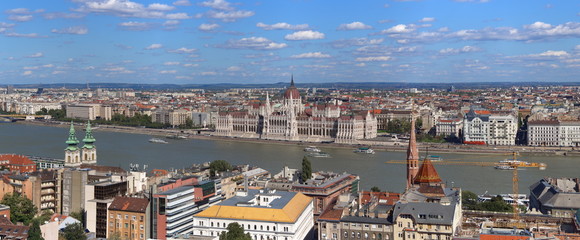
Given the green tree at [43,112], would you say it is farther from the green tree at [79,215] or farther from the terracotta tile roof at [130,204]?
the terracotta tile roof at [130,204]

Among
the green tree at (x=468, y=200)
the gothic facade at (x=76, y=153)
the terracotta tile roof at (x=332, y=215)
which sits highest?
the gothic facade at (x=76, y=153)

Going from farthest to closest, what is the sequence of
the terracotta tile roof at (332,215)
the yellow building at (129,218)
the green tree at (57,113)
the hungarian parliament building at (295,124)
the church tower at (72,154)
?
the green tree at (57,113) < the hungarian parliament building at (295,124) < the church tower at (72,154) < the yellow building at (129,218) < the terracotta tile roof at (332,215)

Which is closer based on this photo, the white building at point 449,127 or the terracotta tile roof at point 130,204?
the terracotta tile roof at point 130,204

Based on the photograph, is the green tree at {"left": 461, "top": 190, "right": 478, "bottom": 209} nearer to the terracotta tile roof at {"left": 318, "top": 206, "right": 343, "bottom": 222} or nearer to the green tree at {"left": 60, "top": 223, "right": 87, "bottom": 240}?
the terracotta tile roof at {"left": 318, "top": 206, "right": 343, "bottom": 222}

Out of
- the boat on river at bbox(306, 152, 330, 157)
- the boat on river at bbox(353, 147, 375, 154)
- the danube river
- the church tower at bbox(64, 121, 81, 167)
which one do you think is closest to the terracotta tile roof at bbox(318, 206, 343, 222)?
the danube river

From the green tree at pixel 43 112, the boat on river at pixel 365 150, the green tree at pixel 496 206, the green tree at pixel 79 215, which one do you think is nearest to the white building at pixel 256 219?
the green tree at pixel 79 215

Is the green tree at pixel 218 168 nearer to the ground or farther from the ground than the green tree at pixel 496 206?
farther from the ground

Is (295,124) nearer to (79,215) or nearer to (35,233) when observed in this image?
(79,215)

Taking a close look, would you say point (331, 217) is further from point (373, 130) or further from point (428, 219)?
point (373, 130)
